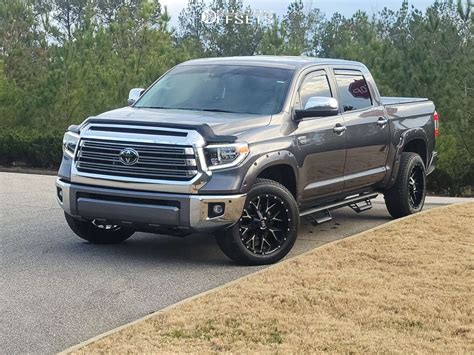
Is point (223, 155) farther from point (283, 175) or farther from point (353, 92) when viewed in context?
point (353, 92)

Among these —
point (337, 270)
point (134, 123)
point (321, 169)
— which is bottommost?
point (337, 270)

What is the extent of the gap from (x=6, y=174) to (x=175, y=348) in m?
12.2

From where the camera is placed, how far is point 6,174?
54.1 feet

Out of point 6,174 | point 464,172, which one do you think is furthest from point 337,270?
point 6,174

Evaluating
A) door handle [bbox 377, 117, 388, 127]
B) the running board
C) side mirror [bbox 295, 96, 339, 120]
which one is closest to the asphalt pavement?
the running board

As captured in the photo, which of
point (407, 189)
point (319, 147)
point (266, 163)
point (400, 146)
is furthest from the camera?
point (407, 189)

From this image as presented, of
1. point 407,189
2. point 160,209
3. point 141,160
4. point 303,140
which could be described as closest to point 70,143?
point 141,160

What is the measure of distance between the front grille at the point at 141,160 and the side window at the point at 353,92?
8.92ft

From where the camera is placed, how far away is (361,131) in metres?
9.38

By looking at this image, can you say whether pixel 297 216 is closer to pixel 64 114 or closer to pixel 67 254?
pixel 67 254

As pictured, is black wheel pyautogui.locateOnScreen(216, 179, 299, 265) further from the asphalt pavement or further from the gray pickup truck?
the asphalt pavement

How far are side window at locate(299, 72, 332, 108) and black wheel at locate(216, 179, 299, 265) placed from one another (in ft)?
4.17

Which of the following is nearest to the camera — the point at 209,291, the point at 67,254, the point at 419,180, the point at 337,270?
the point at 209,291

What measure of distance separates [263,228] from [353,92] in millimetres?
2699
